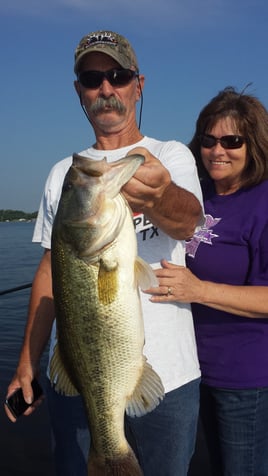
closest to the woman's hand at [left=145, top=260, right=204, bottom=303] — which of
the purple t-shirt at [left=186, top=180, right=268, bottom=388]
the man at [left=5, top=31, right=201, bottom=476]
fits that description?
the man at [left=5, top=31, right=201, bottom=476]

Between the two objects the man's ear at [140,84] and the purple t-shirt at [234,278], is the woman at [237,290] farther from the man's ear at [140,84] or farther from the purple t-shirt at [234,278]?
the man's ear at [140,84]

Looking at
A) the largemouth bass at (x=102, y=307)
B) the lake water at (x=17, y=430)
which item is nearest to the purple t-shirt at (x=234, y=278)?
the largemouth bass at (x=102, y=307)

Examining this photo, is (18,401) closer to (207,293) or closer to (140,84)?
(207,293)

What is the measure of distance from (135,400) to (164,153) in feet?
4.65

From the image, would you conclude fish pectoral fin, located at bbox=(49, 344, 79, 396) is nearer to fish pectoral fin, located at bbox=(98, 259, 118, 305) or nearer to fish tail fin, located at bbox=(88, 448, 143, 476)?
fish tail fin, located at bbox=(88, 448, 143, 476)

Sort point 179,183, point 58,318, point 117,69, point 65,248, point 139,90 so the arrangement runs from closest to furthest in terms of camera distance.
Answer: point 65,248, point 58,318, point 179,183, point 117,69, point 139,90

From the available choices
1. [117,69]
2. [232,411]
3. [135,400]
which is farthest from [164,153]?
[232,411]

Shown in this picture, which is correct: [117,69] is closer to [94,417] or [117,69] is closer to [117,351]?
[117,351]

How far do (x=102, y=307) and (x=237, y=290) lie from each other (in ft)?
3.82

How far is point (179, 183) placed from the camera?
2678 mm

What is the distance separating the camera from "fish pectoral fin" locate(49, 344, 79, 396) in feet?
8.36

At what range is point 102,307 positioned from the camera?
225cm

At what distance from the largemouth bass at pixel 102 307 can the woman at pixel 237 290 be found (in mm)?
892

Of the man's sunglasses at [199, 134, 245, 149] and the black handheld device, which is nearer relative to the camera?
the black handheld device
